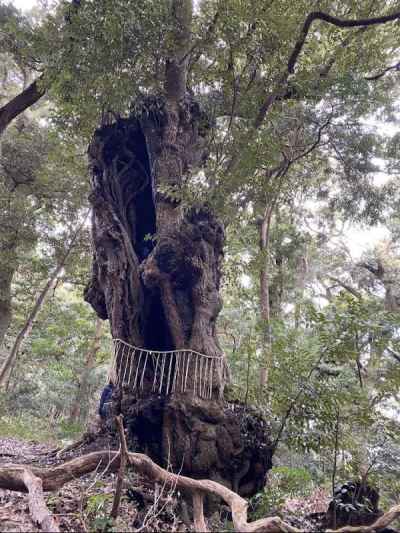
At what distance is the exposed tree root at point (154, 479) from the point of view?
189 cm

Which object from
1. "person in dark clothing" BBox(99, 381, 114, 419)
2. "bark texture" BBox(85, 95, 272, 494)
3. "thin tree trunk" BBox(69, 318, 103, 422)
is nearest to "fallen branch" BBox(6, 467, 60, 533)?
"bark texture" BBox(85, 95, 272, 494)

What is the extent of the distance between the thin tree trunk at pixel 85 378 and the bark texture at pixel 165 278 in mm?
5861

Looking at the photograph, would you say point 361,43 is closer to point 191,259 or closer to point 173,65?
point 173,65

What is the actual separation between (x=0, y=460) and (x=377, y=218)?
7258mm

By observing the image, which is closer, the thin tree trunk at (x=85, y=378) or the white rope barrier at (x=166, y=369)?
the white rope barrier at (x=166, y=369)

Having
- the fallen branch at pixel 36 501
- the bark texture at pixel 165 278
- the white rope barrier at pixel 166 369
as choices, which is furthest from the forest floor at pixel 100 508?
the white rope barrier at pixel 166 369

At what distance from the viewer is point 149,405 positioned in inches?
165

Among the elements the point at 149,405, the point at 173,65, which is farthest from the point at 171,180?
the point at 149,405

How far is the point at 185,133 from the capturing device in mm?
5793

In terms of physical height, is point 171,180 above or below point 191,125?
below

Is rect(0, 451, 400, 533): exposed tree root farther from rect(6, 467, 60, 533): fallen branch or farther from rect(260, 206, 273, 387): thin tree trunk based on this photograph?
rect(260, 206, 273, 387): thin tree trunk

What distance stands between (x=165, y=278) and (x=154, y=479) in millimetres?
2340

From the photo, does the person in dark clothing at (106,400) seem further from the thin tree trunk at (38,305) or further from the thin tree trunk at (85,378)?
the thin tree trunk at (85,378)

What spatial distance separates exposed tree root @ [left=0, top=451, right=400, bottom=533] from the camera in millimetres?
1890
